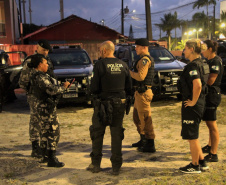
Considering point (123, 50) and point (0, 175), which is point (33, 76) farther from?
point (123, 50)

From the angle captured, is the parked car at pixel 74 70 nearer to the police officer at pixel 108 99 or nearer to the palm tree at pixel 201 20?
the police officer at pixel 108 99

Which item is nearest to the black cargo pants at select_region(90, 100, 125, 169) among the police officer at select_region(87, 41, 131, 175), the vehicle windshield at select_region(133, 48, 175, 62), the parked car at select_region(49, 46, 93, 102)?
the police officer at select_region(87, 41, 131, 175)

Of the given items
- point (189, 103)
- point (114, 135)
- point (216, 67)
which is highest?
point (216, 67)

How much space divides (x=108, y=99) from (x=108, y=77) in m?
0.31

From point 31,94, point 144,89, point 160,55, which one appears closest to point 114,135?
point 144,89

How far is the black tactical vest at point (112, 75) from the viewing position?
14.3 ft

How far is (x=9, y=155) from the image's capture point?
5.53 metres

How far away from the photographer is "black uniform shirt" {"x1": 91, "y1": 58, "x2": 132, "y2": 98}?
436cm

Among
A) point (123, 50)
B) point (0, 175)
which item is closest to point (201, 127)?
point (0, 175)

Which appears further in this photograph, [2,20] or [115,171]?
[2,20]

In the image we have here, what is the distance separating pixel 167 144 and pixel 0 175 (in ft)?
9.78

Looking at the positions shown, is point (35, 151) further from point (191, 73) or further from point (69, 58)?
point (69, 58)

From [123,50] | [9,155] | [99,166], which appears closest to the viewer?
[99,166]

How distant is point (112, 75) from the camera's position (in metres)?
4.36
